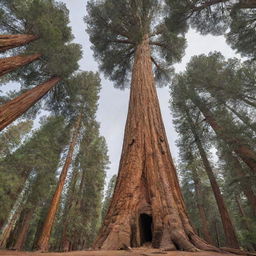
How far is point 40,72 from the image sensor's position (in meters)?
9.99

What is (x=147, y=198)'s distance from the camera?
103 inches

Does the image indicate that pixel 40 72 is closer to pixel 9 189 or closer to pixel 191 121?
pixel 9 189

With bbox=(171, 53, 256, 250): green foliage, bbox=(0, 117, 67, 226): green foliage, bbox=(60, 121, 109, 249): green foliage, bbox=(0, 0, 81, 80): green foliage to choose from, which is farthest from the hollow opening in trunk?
bbox=(60, 121, 109, 249): green foliage

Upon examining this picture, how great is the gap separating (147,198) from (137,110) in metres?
2.07

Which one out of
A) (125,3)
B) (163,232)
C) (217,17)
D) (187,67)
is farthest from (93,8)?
(163,232)

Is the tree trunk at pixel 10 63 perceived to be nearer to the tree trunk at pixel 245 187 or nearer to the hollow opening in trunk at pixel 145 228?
the hollow opening in trunk at pixel 145 228

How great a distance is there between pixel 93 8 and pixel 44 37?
10.4 ft

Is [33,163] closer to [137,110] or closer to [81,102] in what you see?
[81,102]

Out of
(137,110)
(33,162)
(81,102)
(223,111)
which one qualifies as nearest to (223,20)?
(223,111)

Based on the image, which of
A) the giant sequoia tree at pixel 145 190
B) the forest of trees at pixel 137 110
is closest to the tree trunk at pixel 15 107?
the forest of trees at pixel 137 110

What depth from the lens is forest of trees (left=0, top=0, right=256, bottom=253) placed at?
2.52m

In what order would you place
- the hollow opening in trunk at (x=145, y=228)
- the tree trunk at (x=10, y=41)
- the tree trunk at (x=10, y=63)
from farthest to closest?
1. the tree trunk at (x=10, y=41)
2. the tree trunk at (x=10, y=63)
3. the hollow opening in trunk at (x=145, y=228)

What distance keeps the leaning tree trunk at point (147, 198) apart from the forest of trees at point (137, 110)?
0.6 inches

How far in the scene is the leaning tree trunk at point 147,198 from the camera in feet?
6.68
